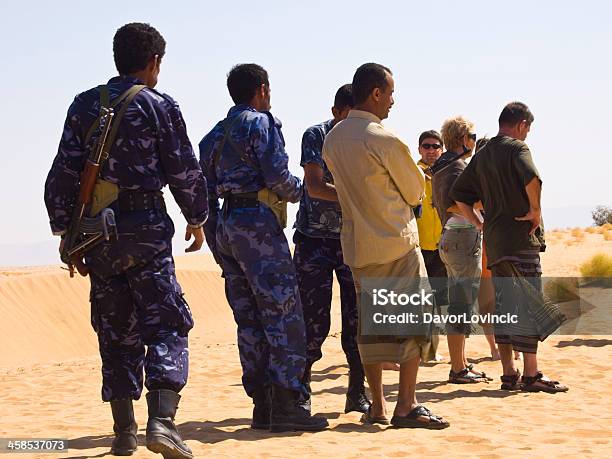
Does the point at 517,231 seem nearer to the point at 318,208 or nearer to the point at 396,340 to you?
the point at 318,208

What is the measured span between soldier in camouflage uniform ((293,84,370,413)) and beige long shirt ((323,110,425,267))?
20.9 inches

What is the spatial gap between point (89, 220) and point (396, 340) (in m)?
2.04

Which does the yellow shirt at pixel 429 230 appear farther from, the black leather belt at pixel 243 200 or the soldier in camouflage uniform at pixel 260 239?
the black leather belt at pixel 243 200

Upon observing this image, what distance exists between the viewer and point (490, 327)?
9672 mm

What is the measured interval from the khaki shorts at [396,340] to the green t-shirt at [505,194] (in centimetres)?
161

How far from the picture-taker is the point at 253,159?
653 cm

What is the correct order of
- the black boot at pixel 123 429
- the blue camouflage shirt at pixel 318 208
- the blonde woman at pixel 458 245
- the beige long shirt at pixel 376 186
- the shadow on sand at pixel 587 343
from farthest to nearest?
1. the shadow on sand at pixel 587 343
2. the blonde woman at pixel 458 245
3. the blue camouflage shirt at pixel 318 208
4. the beige long shirt at pixel 376 186
5. the black boot at pixel 123 429

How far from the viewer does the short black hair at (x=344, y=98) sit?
716cm

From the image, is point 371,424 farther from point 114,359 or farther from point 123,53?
point 123,53

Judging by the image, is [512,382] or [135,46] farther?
[512,382]

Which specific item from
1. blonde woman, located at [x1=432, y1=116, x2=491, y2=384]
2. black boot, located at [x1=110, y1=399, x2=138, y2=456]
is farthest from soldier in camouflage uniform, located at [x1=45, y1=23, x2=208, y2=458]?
blonde woman, located at [x1=432, y1=116, x2=491, y2=384]

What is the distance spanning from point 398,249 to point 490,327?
3556 mm

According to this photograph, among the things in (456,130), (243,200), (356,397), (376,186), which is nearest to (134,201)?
(243,200)

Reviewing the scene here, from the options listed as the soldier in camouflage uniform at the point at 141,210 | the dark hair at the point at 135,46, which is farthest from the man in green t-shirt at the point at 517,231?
the dark hair at the point at 135,46
